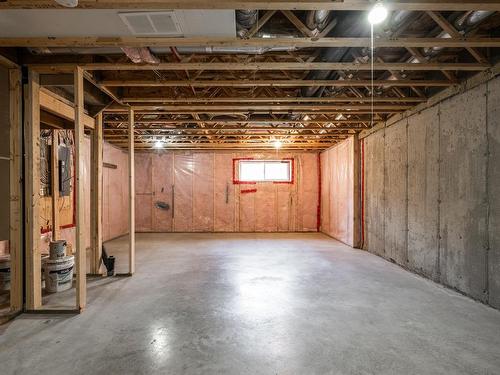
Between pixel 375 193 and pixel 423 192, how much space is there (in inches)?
62.0

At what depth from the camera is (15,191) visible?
2.93 meters

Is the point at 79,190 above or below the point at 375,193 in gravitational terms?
above

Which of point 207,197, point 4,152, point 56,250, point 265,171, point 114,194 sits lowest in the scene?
point 56,250

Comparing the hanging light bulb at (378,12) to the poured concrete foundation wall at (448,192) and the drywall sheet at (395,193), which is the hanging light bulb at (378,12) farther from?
the drywall sheet at (395,193)

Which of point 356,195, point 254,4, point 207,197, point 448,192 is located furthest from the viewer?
point 207,197

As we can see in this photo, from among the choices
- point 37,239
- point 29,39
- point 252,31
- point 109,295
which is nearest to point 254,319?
point 109,295

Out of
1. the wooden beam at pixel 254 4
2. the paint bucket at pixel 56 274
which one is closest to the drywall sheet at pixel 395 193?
the wooden beam at pixel 254 4

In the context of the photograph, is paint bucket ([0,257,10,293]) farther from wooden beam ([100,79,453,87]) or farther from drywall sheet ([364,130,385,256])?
drywall sheet ([364,130,385,256])

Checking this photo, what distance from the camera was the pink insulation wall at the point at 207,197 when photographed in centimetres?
903

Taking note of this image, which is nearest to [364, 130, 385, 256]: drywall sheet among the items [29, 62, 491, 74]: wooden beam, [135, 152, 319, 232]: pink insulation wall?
[29, 62, 491, 74]: wooden beam

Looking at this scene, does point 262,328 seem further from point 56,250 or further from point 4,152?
point 4,152

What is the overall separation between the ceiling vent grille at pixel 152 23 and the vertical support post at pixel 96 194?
2.25 meters

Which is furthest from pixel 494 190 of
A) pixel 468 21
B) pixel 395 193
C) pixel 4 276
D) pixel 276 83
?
pixel 4 276

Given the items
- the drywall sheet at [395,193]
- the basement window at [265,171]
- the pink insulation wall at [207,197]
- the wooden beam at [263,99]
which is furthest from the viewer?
the basement window at [265,171]
